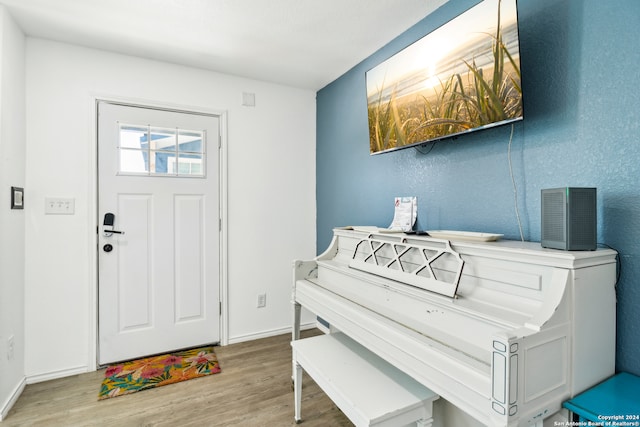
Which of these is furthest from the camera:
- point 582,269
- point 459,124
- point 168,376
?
point 168,376

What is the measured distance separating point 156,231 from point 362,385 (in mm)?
2076

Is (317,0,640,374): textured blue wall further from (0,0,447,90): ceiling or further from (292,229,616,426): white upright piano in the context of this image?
(0,0,447,90): ceiling

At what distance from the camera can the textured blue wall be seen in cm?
124

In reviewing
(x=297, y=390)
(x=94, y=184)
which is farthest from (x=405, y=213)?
(x=94, y=184)

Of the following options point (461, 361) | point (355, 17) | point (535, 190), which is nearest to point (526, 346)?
point (461, 361)

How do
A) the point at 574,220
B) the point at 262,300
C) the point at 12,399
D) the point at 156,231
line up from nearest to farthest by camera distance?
the point at 574,220, the point at 12,399, the point at 156,231, the point at 262,300

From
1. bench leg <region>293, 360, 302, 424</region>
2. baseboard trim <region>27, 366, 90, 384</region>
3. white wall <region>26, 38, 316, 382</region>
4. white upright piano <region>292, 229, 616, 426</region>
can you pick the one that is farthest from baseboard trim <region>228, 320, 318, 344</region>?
white upright piano <region>292, 229, 616, 426</region>

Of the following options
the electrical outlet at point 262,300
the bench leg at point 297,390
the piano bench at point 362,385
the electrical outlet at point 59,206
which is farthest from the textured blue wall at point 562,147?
the electrical outlet at point 59,206

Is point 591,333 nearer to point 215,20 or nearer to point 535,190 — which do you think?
point 535,190

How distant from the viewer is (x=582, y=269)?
1.12 m

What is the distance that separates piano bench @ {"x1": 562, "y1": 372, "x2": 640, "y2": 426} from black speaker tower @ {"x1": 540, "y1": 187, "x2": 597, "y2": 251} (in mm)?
491

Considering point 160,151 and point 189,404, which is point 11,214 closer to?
point 160,151

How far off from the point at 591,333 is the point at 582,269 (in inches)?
9.8

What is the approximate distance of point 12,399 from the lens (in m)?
2.05
